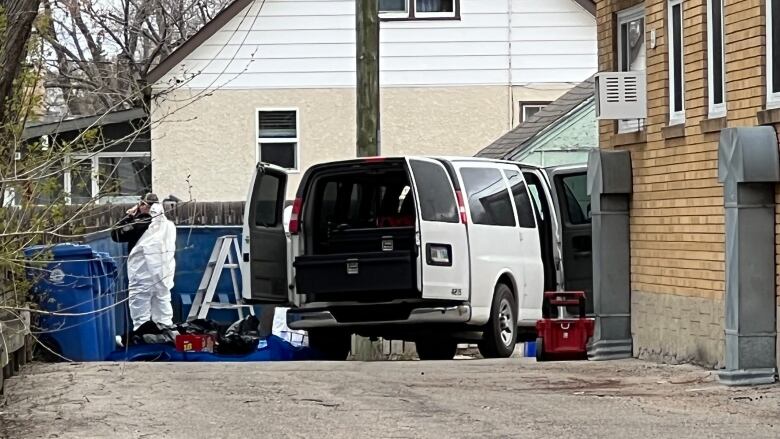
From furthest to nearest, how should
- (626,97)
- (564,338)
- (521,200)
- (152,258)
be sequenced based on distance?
1. (152,258)
2. (521,200)
3. (564,338)
4. (626,97)

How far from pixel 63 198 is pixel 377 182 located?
6.10 meters

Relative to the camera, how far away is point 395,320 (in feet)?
50.0

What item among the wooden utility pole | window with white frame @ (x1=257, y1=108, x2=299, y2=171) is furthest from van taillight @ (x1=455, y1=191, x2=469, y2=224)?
window with white frame @ (x1=257, y1=108, x2=299, y2=171)

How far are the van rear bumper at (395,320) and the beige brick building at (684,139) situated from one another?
1714 millimetres

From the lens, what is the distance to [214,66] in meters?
Result: 28.0

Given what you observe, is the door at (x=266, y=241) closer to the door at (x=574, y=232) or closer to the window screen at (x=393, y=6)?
the door at (x=574, y=232)

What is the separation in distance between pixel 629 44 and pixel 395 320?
11.7 feet

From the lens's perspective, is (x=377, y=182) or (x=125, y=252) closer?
(x=377, y=182)

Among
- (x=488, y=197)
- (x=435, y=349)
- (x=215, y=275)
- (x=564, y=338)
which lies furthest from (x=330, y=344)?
(x=215, y=275)

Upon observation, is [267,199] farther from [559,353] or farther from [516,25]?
[516,25]

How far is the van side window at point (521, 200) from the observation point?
16.1 metres

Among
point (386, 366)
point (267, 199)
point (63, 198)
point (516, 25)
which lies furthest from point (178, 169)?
point (63, 198)

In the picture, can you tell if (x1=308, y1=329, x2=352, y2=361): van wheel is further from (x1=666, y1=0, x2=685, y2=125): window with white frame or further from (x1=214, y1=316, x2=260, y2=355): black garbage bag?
(x1=666, y1=0, x2=685, y2=125): window with white frame

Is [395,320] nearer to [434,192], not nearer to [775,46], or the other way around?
[434,192]
